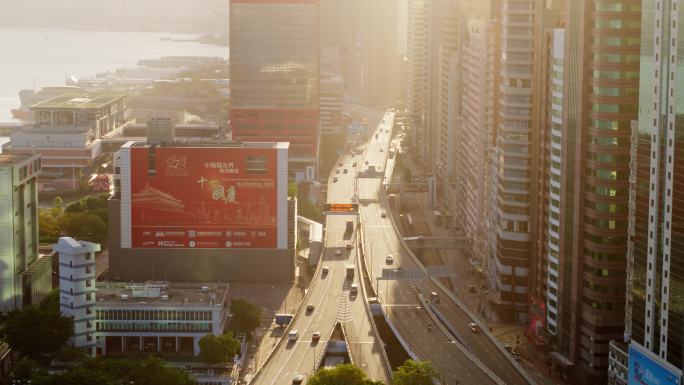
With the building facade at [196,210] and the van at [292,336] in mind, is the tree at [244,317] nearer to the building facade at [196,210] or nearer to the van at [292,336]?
the van at [292,336]

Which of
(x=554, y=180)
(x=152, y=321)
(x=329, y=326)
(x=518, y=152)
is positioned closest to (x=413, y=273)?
(x=329, y=326)

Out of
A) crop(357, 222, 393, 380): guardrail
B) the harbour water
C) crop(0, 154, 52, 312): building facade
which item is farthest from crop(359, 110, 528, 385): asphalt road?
the harbour water

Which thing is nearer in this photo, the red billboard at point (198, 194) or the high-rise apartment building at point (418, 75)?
the red billboard at point (198, 194)

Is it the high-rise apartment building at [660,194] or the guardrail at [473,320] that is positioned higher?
the high-rise apartment building at [660,194]

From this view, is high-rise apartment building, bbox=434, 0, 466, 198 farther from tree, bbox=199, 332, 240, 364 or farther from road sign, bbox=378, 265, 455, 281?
tree, bbox=199, 332, 240, 364

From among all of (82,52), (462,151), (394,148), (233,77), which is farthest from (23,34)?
(462,151)

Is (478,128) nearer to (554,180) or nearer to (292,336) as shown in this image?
(554,180)

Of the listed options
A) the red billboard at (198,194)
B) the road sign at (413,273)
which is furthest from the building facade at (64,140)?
the road sign at (413,273)
